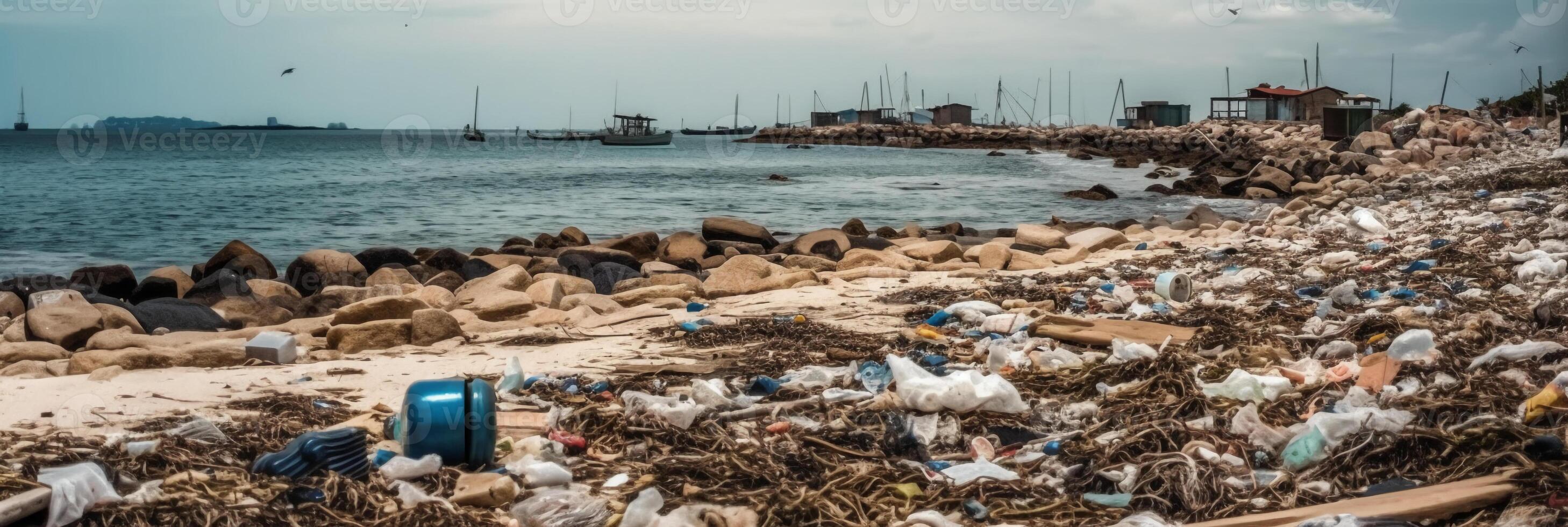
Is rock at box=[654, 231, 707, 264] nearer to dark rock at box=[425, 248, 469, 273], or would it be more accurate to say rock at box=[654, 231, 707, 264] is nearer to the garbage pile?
dark rock at box=[425, 248, 469, 273]

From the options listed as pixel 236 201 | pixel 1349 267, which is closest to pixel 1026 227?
pixel 1349 267

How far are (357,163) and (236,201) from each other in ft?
74.9

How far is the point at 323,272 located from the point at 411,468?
24.3 ft

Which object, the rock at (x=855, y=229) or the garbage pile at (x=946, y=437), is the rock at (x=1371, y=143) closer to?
the rock at (x=855, y=229)

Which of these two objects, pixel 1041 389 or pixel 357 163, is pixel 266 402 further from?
pixel 357 163

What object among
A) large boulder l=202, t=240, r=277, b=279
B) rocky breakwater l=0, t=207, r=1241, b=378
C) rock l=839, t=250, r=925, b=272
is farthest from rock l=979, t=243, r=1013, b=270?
large boulder l=202, t=240, r=277, b=279

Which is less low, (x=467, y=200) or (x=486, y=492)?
(x=467, y=200)

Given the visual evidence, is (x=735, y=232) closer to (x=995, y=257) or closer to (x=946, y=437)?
(x=995, y=257)

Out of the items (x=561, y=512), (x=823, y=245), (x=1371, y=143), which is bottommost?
(x=561, y=512)

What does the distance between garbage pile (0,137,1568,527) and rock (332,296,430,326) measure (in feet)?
5.78

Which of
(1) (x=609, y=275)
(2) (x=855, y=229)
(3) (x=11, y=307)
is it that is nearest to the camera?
(3) (x=11, y=307)

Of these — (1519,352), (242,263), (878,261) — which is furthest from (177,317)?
(1519,352)

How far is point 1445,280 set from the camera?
5883mm

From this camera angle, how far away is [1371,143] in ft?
71.8
